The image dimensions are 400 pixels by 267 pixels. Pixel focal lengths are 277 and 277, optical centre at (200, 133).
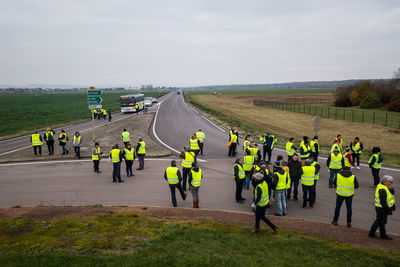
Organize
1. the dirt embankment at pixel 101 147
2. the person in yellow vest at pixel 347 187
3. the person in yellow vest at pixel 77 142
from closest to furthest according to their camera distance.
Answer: the person in yellow vest at pixel 347 187
the person in yellow vest at pixel 77 142
the dirt embankment at pixel 101 147

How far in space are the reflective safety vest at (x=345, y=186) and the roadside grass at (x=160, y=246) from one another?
5.84 ft

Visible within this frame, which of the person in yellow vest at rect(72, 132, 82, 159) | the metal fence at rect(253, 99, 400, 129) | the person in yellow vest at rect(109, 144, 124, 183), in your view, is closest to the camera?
the person in yellow vest at rect(109, 144, 124, 183)

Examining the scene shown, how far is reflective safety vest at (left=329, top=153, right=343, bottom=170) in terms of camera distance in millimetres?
11618

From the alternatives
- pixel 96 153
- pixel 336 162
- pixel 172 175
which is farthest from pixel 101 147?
pixel 336 162

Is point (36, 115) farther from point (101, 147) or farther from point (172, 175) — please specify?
point (172, 175)

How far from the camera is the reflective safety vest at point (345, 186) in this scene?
27.2ft

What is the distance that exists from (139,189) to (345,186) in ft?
26.4

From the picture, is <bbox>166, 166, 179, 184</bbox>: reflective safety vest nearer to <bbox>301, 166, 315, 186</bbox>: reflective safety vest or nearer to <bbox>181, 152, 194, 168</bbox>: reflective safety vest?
<bbox>181, 152, 194, 168</bbox>: reflective safety vest

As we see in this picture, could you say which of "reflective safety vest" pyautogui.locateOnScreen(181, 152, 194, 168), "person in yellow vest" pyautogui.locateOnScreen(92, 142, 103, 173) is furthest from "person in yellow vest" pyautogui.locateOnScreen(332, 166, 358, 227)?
"person in yellow vest" pyautogui.locateOnScreen(92, 142, 103, 173)

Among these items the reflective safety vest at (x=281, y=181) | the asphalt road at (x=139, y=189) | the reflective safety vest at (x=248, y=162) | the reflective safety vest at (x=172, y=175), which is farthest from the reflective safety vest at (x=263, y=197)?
the reflective safety vest at (x=248, y=162)

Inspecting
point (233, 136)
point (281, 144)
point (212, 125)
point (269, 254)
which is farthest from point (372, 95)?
point (269, 254)

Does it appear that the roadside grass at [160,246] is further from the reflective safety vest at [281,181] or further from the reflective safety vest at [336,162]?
the reflective safety vest at [336,162]

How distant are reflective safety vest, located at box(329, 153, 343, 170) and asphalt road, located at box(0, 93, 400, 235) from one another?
1076 mm

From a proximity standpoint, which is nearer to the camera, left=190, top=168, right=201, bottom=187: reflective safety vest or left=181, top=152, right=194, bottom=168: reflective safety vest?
left=190, top=168, right=201, bottom=187: reflective safety vest
